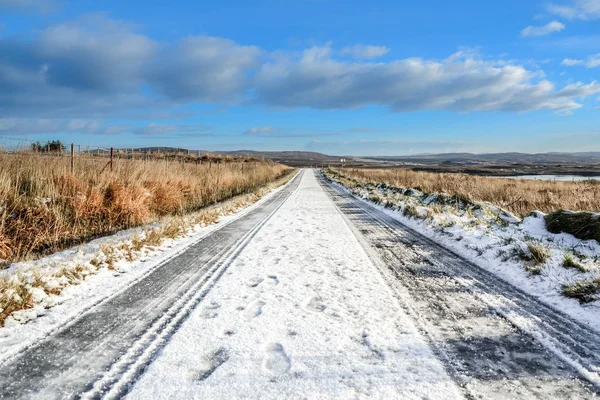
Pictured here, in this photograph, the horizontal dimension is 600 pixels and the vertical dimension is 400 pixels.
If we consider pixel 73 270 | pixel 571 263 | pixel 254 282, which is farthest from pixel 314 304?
pixel 571 263

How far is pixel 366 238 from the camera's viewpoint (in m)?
8.30

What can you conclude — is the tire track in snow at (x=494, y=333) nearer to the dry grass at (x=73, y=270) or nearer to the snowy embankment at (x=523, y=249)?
the snowy embankment at (x=523, y=249)

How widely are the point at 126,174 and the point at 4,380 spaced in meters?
9.08

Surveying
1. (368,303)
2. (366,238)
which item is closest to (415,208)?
(366,238)

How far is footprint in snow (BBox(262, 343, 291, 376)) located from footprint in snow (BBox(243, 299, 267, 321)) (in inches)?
26.4

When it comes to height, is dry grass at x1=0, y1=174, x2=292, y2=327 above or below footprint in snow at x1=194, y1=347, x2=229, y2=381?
above

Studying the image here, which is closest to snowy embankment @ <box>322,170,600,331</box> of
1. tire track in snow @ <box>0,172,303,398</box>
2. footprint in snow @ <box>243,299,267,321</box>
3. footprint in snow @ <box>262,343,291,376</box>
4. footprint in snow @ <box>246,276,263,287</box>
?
footprint in snow @ <box>262,343,291,376</box>

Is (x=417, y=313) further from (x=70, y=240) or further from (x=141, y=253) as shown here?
(x=70, y=240)

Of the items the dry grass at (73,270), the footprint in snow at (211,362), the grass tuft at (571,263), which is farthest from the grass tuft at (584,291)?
the dry grass at (73,270)

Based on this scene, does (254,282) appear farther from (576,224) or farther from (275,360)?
(576,224)

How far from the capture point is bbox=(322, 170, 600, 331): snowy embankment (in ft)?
15.1

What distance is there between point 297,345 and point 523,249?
4.82 meters

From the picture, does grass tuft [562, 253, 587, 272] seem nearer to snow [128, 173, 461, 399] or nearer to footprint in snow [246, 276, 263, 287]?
snow [128, 173, 461, 399]

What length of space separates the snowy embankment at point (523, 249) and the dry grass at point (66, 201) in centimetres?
722
